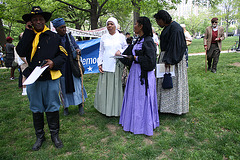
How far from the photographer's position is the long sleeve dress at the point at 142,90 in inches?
118

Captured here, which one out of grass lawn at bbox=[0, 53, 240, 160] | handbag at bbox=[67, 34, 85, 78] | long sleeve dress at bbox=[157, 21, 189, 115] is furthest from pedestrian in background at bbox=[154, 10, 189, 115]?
handbag at bbox=[67, 34, 85, 78]

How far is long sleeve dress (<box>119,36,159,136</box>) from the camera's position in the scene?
9.82 feet

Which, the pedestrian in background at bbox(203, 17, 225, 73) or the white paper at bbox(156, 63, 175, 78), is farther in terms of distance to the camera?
the pedestrian in background at bbox(203, 17, 225, 73)

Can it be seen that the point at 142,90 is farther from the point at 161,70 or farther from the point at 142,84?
the point at 161,70

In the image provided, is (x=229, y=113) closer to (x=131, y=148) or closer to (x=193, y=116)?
(x=193, y=116)

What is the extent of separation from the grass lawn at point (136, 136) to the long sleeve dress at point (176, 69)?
0.99 ft

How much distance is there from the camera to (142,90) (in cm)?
309

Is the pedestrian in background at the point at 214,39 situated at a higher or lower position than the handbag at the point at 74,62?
higher

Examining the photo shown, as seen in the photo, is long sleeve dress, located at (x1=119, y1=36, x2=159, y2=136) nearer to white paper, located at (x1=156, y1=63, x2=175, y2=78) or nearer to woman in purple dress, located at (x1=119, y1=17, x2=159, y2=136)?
woman in purple dress, located at (x1=119, y1=17, x2=159, y2=136)

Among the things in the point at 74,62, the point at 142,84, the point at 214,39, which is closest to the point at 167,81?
the point at 142,84

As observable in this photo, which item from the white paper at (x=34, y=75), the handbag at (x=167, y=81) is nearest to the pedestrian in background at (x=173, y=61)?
the handbag at (x=167, y=81)

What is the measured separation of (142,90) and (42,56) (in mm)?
1679

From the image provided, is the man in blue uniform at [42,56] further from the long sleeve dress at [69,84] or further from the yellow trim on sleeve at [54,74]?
the long sleeve dress at [69,84]

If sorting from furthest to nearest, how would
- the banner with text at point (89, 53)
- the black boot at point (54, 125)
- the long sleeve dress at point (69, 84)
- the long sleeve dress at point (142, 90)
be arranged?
the banner with text at point (89, 53), the long sleeve dress at point (69, 84), the long sleeve dress at point (142, 90), the black boot at point (54, 125)
